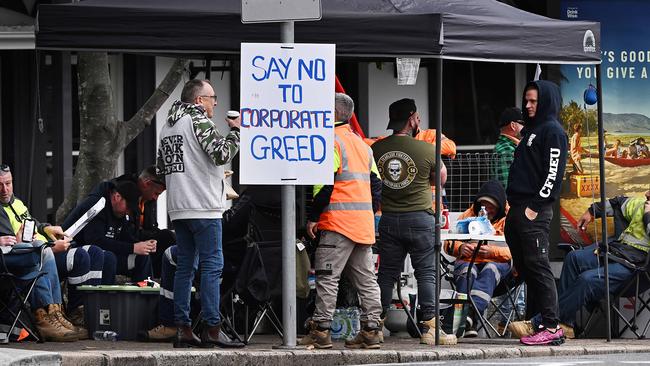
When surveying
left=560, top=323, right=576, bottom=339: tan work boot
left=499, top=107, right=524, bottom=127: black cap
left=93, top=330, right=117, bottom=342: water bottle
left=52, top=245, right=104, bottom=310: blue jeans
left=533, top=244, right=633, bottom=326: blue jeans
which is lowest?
left=560, top=323, right=576, bottom=339: tan work boot

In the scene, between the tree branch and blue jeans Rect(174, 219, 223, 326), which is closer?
blue jeans Rect(174, 219, 223, 326)

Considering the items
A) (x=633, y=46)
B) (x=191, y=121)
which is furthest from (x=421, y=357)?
(x=633, y=46)

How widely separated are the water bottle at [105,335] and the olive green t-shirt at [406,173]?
229cm

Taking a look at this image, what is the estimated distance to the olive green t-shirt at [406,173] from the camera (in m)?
13.0

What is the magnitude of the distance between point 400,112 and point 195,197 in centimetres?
231

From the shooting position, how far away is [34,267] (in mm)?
12344

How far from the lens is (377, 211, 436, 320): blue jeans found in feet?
42.6

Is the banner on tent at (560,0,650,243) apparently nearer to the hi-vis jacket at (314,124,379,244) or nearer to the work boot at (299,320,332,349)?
the hi-vis jacket at (314,124,379,244)

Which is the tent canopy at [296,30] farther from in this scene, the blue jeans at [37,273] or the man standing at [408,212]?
the blue jeans at [37,273]

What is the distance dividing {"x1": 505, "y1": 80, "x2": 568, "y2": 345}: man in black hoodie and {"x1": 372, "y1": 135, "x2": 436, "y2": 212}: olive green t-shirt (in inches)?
26.1

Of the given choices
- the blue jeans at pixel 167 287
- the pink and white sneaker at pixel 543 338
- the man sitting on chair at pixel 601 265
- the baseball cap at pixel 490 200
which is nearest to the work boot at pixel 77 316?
the blue jeans at pixel 167 287

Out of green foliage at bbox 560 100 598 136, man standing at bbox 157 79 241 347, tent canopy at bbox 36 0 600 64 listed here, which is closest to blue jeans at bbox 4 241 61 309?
man standing at bbox 157 79 241 347

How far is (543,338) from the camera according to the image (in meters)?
12.9

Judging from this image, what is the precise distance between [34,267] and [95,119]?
9.69ft
